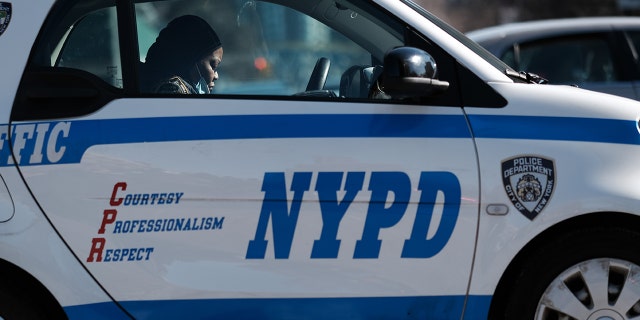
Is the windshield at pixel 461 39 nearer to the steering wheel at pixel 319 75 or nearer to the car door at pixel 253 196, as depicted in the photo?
the car door at pixel 253 196

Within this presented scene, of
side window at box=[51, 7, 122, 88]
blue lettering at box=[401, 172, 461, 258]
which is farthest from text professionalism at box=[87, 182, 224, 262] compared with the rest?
blue lettering at box=[401, 172, 461, 258]

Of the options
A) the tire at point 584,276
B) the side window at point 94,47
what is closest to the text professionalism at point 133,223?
the side window at point 94,47

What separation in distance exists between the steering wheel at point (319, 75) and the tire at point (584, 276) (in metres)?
1.08

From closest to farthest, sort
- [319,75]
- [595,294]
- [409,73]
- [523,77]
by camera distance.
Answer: [409,73] < [595,294] < [523,77] < [319,75]

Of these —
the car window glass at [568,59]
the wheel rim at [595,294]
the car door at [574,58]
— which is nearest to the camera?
the wheel rim at [595,294]

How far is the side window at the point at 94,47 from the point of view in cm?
385

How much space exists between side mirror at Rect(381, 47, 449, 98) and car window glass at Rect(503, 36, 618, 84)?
15.7 ft

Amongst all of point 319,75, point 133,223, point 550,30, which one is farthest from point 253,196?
point 550,30

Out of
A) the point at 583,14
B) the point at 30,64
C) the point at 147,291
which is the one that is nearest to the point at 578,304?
the point at 147,291

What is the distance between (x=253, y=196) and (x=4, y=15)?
1.14 metres

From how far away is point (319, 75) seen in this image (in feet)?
14.1

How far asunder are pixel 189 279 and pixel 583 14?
16.6 meters

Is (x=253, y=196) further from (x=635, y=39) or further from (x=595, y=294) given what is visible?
(x=635, y=39)

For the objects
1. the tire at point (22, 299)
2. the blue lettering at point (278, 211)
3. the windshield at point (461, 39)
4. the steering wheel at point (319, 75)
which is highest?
the windshield at point (461, 39)
